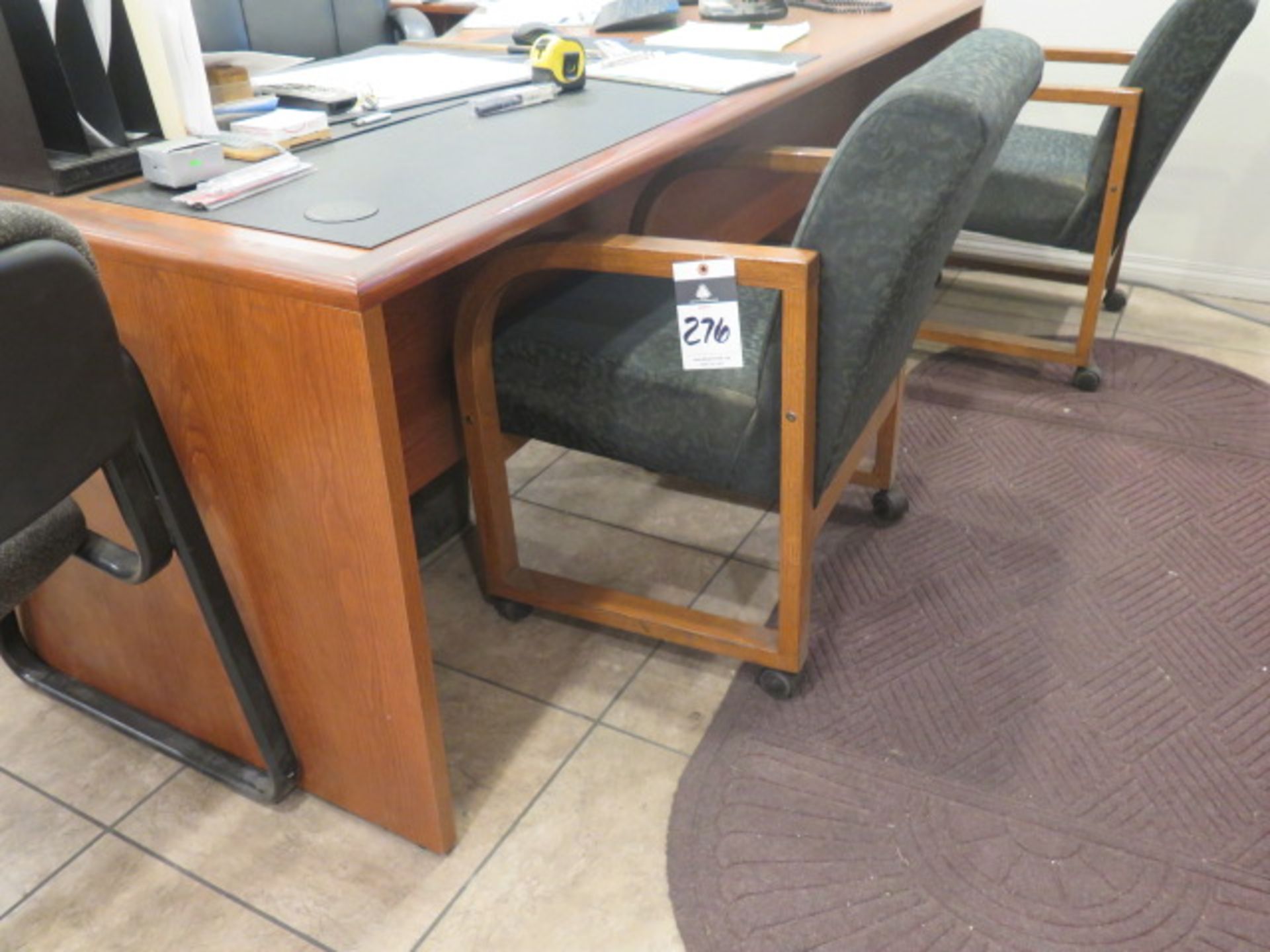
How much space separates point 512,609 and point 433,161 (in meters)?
0.71

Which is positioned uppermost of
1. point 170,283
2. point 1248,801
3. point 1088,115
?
point 170,283

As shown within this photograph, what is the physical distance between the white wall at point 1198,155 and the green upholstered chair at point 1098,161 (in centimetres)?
31

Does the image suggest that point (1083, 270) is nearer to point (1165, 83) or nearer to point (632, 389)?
point (1165, 83)

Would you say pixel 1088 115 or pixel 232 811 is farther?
pixel 1088 115

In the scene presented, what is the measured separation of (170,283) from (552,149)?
446 millimetres

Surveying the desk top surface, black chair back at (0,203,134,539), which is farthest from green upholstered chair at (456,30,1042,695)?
black chair back at (0,203,134,539)

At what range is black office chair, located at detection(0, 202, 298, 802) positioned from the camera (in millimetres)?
745

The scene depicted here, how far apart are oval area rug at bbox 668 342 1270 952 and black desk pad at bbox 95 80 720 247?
0.76 m

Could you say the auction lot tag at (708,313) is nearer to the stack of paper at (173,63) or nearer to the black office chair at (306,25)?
the stack of paper at (173,63)

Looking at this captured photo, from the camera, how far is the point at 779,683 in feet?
4.59

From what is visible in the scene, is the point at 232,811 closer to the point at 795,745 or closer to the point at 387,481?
the point at 387,481

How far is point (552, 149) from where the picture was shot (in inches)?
46.1

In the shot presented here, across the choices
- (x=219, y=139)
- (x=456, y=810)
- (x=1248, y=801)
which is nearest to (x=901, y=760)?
(x=1248, y=801)

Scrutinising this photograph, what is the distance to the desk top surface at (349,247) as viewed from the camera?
2.81 feet
